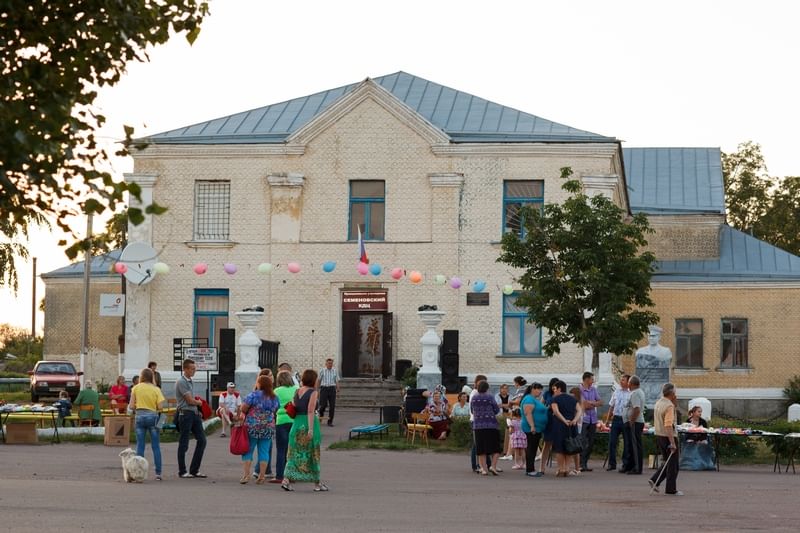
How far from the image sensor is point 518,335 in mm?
40969

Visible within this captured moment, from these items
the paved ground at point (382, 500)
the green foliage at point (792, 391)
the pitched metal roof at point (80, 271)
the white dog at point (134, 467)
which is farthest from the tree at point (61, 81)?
the pitched metal roof at point (80, 271)

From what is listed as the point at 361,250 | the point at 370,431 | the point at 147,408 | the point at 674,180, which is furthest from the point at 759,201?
the point at 147,408

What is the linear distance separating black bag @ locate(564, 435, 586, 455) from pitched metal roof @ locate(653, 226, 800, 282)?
22861 mm

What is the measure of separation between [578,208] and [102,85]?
23.1 meters

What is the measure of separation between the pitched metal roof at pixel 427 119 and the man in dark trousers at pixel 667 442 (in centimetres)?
2017

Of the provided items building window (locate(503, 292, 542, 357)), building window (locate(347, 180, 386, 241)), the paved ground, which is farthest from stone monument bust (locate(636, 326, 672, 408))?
building window (locate(347, 180, 386, 241))

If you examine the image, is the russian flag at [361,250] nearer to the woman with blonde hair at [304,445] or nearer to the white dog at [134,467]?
the white dog at [134,467]

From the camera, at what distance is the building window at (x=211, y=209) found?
42000 millimetres

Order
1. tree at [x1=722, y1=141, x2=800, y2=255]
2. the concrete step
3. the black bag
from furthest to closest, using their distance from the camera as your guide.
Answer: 1. tree at [x1=722, y1=141, x2=800, y2=255]
2. the concrete step
3. the black bag

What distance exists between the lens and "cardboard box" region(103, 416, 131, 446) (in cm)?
2875

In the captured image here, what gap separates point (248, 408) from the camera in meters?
20.9

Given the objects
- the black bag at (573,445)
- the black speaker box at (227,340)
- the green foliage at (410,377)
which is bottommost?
the black bag at (573,445)

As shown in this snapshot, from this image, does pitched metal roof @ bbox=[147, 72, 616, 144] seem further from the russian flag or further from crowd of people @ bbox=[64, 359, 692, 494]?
crowd of people @ bbox=[64, 359, 692, 494]

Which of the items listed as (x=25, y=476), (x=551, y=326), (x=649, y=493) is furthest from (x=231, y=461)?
(x=551, y=326)
